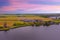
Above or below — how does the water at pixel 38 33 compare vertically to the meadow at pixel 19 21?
below

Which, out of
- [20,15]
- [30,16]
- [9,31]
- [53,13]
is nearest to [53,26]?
[53,13]

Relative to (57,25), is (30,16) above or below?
above

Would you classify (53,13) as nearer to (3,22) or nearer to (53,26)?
(53,26)

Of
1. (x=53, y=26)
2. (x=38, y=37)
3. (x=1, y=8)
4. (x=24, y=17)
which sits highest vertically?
(x=1, y=8)

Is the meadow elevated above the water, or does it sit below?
above

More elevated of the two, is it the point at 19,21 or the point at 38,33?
the point at 19,21

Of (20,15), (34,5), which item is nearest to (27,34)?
(20,15)

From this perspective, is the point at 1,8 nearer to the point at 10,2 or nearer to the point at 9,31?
the point at 10,2

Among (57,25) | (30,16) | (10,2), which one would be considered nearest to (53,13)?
(57,25)

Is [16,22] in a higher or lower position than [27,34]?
higher
